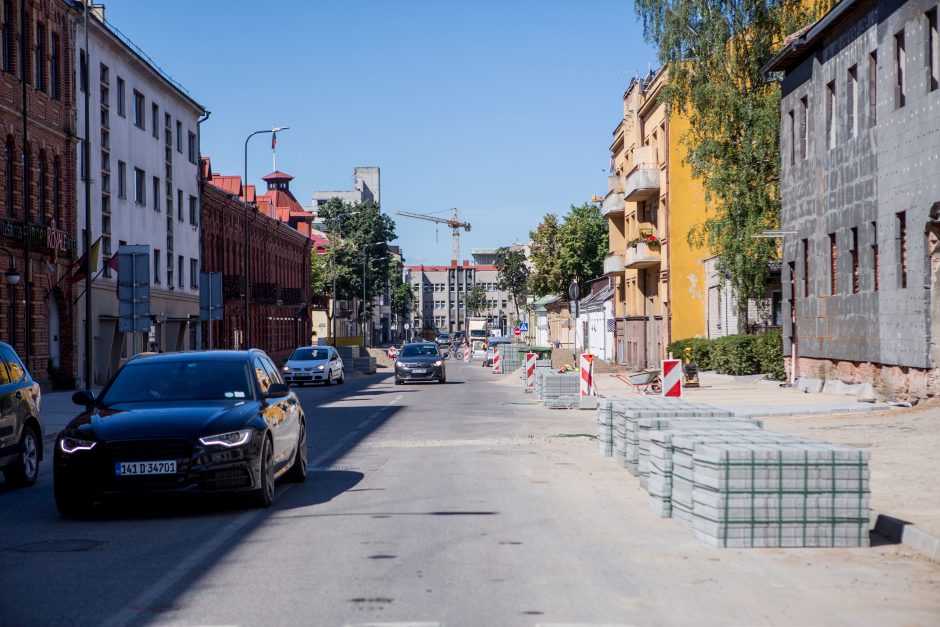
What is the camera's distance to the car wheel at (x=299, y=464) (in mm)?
13180

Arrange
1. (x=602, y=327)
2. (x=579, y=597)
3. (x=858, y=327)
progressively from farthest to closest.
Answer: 1. (x=602, y=327)
2. (x=858, y=327)
3. (x=579, y=597)

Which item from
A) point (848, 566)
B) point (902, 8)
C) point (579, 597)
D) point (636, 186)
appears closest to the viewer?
point (579, 597)

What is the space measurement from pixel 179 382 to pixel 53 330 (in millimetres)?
28300

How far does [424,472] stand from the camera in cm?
1449

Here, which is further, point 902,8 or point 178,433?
point 902,8

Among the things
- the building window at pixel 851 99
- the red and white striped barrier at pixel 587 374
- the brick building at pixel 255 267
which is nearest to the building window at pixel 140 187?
the brick building at pixel 255 267

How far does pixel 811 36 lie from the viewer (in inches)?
A: 1136

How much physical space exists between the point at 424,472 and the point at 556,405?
46.9 feet

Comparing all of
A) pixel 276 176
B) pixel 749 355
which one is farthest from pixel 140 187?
pixel 276 176

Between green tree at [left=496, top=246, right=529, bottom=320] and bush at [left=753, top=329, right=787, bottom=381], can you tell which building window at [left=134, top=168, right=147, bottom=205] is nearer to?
bush at [left=753, top=329, right=787, bottom=381]

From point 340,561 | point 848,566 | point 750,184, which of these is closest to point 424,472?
point 340,561

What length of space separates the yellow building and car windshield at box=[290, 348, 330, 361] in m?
15.4

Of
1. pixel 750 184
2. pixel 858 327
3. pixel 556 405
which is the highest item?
pixel 750 184

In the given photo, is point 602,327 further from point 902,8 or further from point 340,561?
point 340,561
